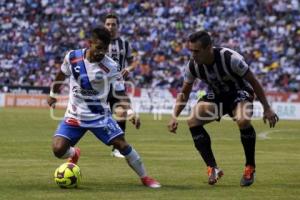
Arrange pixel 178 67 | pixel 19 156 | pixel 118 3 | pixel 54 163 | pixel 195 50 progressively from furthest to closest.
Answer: pixel 118 3 < pixel 178 67 < pixel 19 156 < pixel 54 163 < pixel 195 50

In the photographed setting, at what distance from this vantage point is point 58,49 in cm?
4866

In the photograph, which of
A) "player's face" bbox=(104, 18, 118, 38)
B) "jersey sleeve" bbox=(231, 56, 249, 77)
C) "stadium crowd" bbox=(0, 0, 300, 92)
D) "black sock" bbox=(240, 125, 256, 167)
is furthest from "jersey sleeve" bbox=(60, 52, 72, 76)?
"stadium crowd" bbox=(0, 0, 300, 92)

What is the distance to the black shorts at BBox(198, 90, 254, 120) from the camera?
1131 centimetres

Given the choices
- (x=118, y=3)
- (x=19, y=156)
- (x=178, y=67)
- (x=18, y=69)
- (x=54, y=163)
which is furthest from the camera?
(x=118, y=3)

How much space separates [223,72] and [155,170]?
2.88 meters

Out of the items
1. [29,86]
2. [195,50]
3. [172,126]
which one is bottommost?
[29,86]

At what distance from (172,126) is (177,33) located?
37.3 metres

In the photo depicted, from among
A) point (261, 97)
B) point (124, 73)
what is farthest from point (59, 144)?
point (124, 73)

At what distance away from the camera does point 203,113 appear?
37.4 feet

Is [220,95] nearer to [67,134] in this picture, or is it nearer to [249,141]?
[249,141]

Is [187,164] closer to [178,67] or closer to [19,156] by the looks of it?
[19,156]

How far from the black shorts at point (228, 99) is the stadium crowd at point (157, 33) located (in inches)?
1205

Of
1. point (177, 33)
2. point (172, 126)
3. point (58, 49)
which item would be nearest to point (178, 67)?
point (177, 33)

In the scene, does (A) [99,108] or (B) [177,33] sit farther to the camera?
(B) [177,33]
